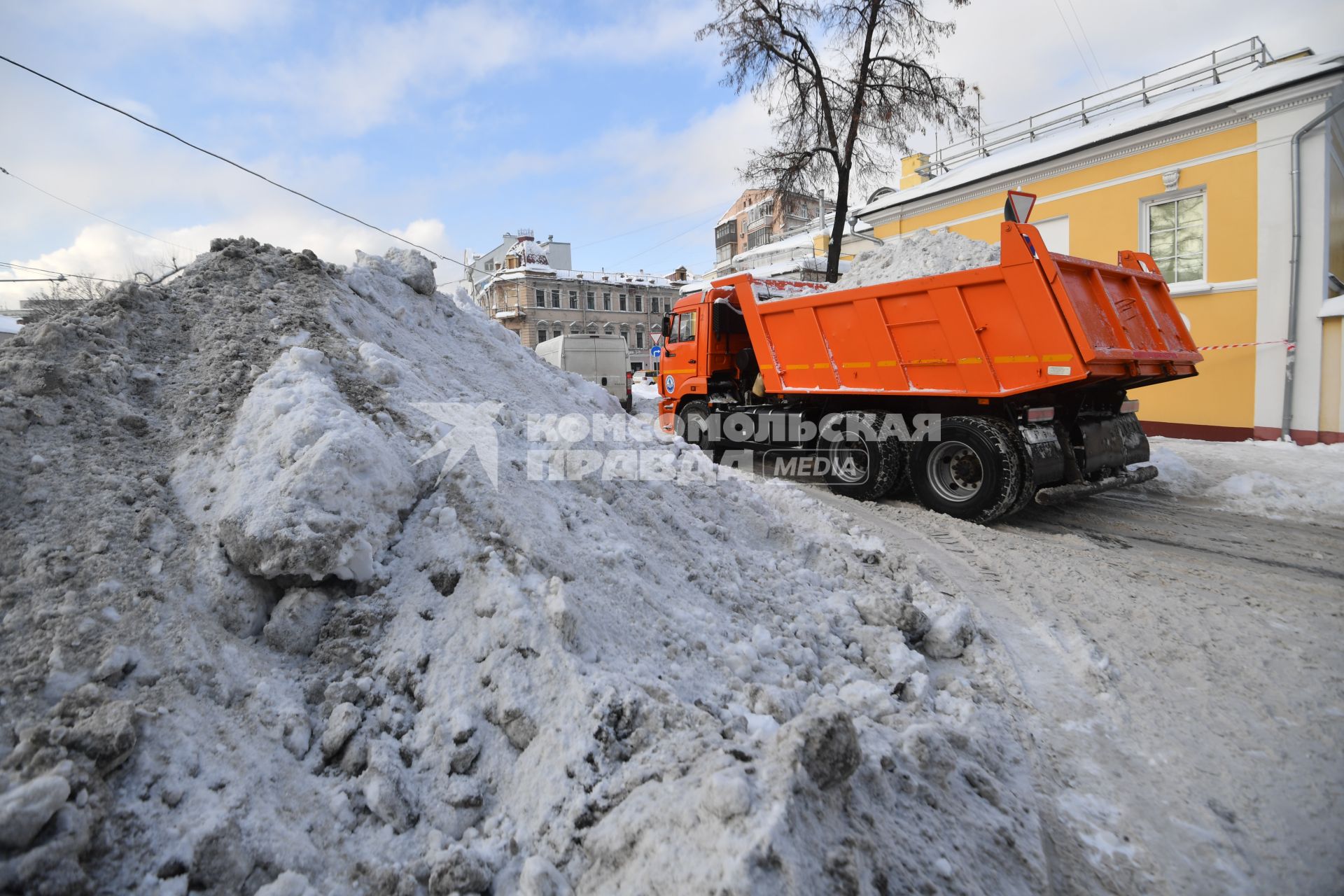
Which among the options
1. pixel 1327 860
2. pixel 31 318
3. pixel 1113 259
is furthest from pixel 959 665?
pixel 1113 259

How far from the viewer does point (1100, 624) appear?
407 cm

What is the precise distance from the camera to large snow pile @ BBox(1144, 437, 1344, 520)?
6.72 m

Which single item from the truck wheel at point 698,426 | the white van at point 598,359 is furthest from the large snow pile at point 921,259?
the white van at point 598,359

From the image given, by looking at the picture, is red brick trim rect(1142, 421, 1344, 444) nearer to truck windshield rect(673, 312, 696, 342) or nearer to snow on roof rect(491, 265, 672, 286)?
truck windshield rect(673, 312, 696, 342)

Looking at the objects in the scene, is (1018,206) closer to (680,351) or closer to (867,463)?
(867,463)

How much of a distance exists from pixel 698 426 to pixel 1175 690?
23.4ft

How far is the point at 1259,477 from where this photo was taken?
23.9ft

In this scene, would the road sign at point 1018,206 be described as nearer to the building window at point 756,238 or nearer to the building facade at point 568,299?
the building facade at point 568,299

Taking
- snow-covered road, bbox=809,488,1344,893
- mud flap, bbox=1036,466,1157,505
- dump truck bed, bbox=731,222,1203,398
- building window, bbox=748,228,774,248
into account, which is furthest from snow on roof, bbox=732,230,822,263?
snow-covered road, bbox=809,488,1344,893

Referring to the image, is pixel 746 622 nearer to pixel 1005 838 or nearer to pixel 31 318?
pixel 1005 838

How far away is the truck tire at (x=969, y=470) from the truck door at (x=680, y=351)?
4.04 metres

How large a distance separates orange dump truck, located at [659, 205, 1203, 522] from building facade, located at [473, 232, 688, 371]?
3942 centimetres

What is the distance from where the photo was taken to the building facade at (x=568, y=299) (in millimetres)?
50188

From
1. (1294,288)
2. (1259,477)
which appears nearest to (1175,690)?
(1259,477)
